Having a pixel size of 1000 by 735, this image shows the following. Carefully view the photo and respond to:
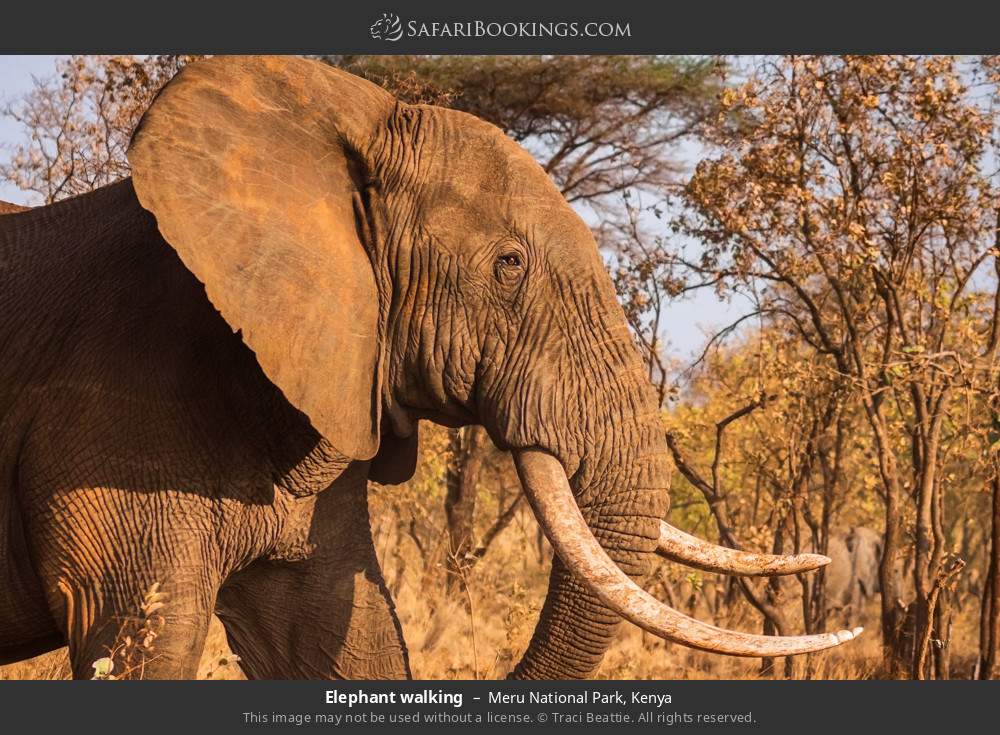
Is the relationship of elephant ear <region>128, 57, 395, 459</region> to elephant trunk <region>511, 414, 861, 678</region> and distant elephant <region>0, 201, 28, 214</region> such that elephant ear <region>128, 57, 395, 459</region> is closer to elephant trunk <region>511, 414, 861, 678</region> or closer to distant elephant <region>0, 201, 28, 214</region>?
elephant trunk <region>511, 414, 861, 678</region>

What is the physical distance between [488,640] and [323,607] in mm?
5099

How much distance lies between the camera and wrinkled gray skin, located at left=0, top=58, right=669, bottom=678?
15.3 feet

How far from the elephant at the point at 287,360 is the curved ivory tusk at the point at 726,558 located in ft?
0.04

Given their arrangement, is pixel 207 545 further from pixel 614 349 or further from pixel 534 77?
pixel 534 77

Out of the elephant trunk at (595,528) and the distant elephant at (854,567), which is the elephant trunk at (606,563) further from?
the distant elephant at (854,567)

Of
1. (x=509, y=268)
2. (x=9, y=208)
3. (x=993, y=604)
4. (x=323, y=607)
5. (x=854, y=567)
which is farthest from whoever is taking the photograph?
(x=854, y=567)

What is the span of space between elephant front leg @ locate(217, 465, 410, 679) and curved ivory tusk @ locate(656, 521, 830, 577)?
1.12 m

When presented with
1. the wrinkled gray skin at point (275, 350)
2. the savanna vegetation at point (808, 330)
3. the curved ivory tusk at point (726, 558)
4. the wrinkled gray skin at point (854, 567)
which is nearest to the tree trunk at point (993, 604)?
the savanna vegetation at point (808, 330)

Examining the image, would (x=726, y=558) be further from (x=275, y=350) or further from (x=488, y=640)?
(x=488, y=640)

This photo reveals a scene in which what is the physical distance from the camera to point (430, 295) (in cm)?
486

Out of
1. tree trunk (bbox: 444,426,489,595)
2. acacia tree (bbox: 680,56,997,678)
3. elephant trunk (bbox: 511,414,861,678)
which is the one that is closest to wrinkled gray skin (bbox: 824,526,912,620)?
tree trunk (bbox: 444,426,489,595)

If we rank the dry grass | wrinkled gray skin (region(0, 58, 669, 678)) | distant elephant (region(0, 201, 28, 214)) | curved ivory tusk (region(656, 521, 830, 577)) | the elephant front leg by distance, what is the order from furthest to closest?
1. the dry grass
2. distant elephant (region(0, 201, 28, 214))
3. the elephant front leg
4. curved ivory tusk (region(656, 521, 830, 577))
5. wrinkled gray skin (region(0, 58, 669, 678))

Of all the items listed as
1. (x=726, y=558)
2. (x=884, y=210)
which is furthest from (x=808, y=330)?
(x=726, y=558)

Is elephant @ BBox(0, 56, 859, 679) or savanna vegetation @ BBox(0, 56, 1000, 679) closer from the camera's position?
elephant @ BBox(0, 56, 859, 679)
